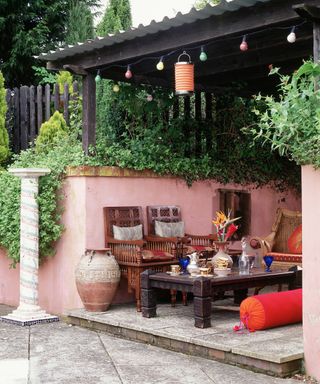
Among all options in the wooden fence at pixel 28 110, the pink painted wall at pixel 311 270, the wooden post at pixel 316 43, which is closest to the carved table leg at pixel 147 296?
the pink painted wall at pixel 311 270

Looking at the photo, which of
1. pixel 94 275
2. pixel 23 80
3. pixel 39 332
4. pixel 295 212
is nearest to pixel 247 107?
pixel 295 212

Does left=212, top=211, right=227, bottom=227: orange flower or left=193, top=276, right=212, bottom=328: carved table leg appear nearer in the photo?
left=193, top=276, right=212, bottom=328: carved table leg

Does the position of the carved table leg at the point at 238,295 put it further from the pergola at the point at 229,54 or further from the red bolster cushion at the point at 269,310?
the pergola at the point at 229,54

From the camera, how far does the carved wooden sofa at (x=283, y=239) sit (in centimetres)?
940

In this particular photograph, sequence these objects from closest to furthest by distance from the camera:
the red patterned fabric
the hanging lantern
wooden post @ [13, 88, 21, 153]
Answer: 1. the hanging lantern
2. the red patterned fabric
3. wooden post @ [13, 88, 21, 153]

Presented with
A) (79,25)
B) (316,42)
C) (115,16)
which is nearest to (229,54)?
(316,42)

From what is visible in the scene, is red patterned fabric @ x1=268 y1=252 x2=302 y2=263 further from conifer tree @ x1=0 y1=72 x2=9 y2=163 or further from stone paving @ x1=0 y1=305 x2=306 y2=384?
conifer tree @ x1=0 y1=72 x2=9 y2=163

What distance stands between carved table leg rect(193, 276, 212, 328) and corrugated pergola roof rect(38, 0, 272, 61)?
2.47 meters

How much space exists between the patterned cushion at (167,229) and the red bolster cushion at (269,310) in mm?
2349

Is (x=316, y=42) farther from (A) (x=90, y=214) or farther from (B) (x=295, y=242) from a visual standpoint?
(B) (x=295, y=242)

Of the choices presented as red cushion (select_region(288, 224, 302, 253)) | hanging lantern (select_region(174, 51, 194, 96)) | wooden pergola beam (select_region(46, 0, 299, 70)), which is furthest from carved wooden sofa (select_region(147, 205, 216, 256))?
wooden pergola beam (select_region(46, 0, 299, 70))

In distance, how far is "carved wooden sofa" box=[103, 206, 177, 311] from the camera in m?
7.53

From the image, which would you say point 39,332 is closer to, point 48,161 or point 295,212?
point 48,161

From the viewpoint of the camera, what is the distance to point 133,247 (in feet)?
25.3
